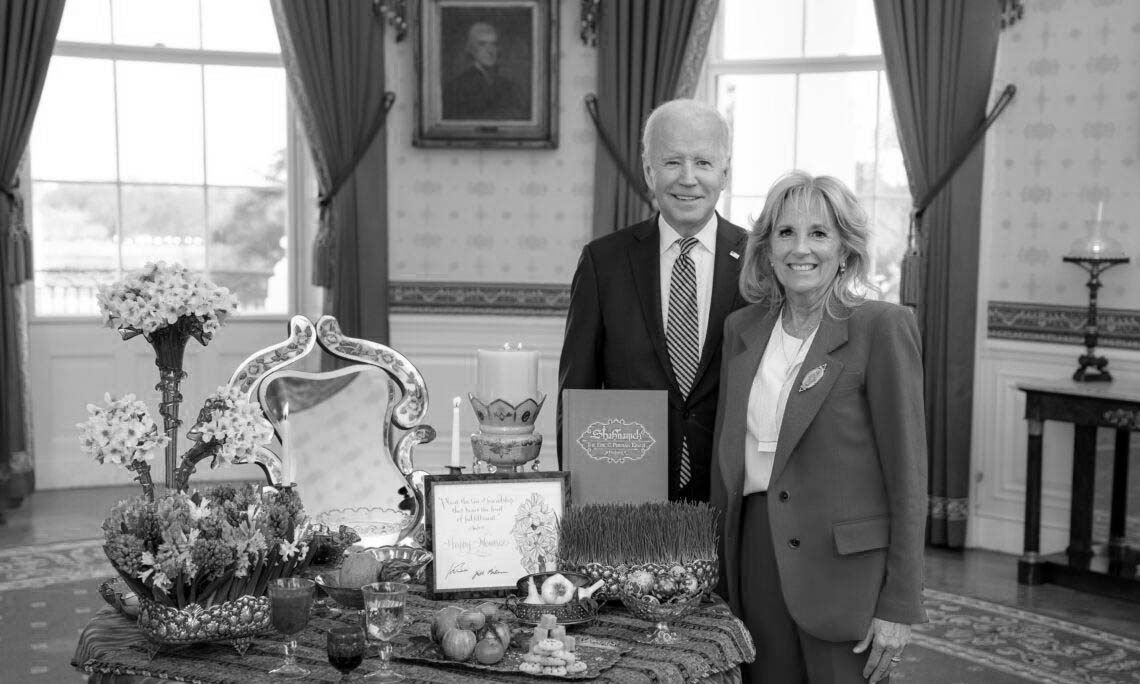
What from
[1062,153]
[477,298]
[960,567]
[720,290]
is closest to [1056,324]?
[1062,153]

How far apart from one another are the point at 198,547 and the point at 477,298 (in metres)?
4.75

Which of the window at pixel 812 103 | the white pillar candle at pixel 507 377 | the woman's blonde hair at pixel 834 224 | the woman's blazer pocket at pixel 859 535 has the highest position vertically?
the window at pixel 812 103

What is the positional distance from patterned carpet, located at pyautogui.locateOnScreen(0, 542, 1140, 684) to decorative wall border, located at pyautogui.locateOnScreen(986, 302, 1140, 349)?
1400 millimetres

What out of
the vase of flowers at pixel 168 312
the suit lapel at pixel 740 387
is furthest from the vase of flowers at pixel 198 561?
the suit lapel at pixel 740 387

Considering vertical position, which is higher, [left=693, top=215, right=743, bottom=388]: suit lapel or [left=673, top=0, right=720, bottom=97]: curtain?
[left=673, top=0, right=720, bottom=97]: curtain

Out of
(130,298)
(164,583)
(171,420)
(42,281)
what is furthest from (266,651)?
(42,281)

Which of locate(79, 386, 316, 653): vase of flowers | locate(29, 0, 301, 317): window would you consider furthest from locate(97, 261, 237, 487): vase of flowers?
locate(29, 0, 301, 317): window

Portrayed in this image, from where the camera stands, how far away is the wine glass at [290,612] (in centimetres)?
173

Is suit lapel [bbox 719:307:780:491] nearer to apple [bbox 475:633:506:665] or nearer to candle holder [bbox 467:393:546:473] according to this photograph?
candle holder [bbox 467:393:546:473]

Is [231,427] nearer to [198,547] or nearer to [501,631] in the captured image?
[198,547]

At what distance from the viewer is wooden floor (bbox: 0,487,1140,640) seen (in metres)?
4.56

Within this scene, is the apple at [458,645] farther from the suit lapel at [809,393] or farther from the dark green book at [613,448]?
the suit lapel at [809,393]

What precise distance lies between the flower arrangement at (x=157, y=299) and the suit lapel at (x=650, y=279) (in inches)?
36.6

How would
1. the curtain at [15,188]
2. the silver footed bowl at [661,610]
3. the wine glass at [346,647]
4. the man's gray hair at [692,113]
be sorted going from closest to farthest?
the wine glass at [346,647] < the silver footed bowl at [661,610] < the man's gray hair at [692,113] < the curtain at [15,188]
